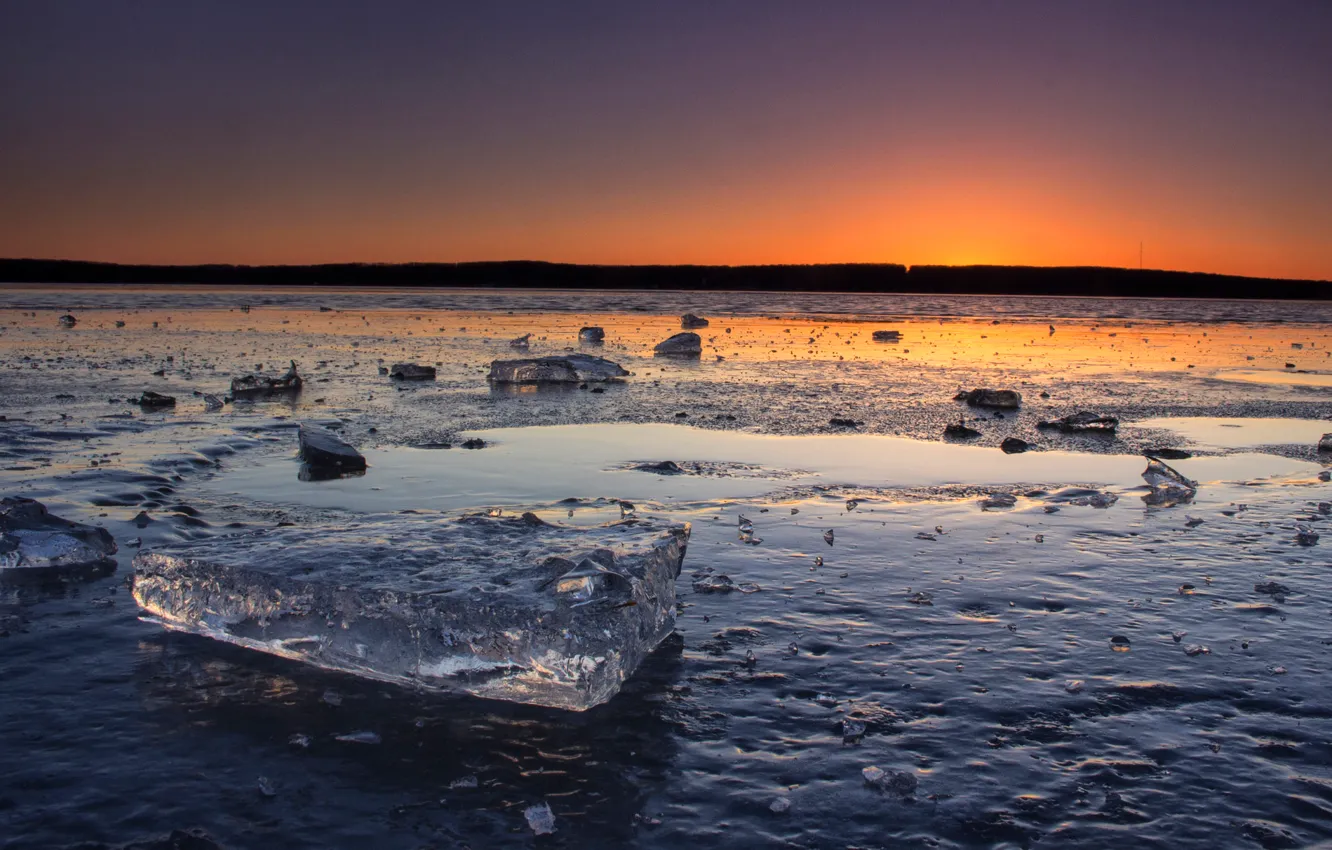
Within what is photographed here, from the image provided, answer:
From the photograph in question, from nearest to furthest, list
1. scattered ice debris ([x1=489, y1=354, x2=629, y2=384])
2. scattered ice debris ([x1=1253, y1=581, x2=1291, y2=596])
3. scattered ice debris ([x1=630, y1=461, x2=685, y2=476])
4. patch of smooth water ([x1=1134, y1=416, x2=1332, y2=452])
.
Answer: scattered ice debris ([x1=1253, y1=581, x2=1291, y2=596]), scattered ice debris ([x1=630, y1=461, x2=685, y2=476]), patch of smooth water ([x1=1134, y1=416, x2=1332, y2=452]), scattered ice debris ([x1=489, y1=354, x2=629, y2=384])

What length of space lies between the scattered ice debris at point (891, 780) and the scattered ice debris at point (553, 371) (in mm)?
11275

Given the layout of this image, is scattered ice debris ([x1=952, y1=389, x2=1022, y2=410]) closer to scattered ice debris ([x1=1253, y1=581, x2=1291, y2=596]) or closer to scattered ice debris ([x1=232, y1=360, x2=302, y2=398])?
scattered ice debris ([x1=1253, y1=581, x2=1291, y2=596])

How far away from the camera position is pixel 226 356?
1738 centimetres

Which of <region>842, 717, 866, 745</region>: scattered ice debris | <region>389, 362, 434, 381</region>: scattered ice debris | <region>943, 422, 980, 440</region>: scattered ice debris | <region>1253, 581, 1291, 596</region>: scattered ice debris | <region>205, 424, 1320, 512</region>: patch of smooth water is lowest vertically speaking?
<region>842, 717, 866, 745</region>: scattered ice debris

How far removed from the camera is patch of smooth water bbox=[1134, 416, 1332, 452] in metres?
9.32

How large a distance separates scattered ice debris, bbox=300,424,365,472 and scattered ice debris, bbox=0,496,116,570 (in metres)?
2.13

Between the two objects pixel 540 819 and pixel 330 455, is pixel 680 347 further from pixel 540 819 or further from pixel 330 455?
pixel 540 819

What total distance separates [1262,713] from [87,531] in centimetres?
546

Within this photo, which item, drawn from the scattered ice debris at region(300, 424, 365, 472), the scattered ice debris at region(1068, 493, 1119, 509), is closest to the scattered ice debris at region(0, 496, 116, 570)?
the scattered ice debris at region(300, 424, 365, 472)

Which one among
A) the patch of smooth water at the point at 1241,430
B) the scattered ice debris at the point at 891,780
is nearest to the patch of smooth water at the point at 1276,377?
the patch of smooth water at the point at 1241,430

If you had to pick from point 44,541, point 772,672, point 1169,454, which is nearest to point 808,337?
point 1169,454

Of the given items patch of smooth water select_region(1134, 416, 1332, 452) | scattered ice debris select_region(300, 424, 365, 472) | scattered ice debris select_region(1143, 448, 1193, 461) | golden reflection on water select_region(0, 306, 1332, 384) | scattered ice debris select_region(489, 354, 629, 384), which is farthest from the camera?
golden reflection on water select_region(0, 306, 1332, 384)

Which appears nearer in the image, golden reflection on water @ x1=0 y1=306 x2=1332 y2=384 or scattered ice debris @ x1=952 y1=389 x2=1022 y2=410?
scattered ice debris @ x1=952 y1=389 x2=1022 y2=410

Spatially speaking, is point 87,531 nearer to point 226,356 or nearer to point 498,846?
point 498,846
